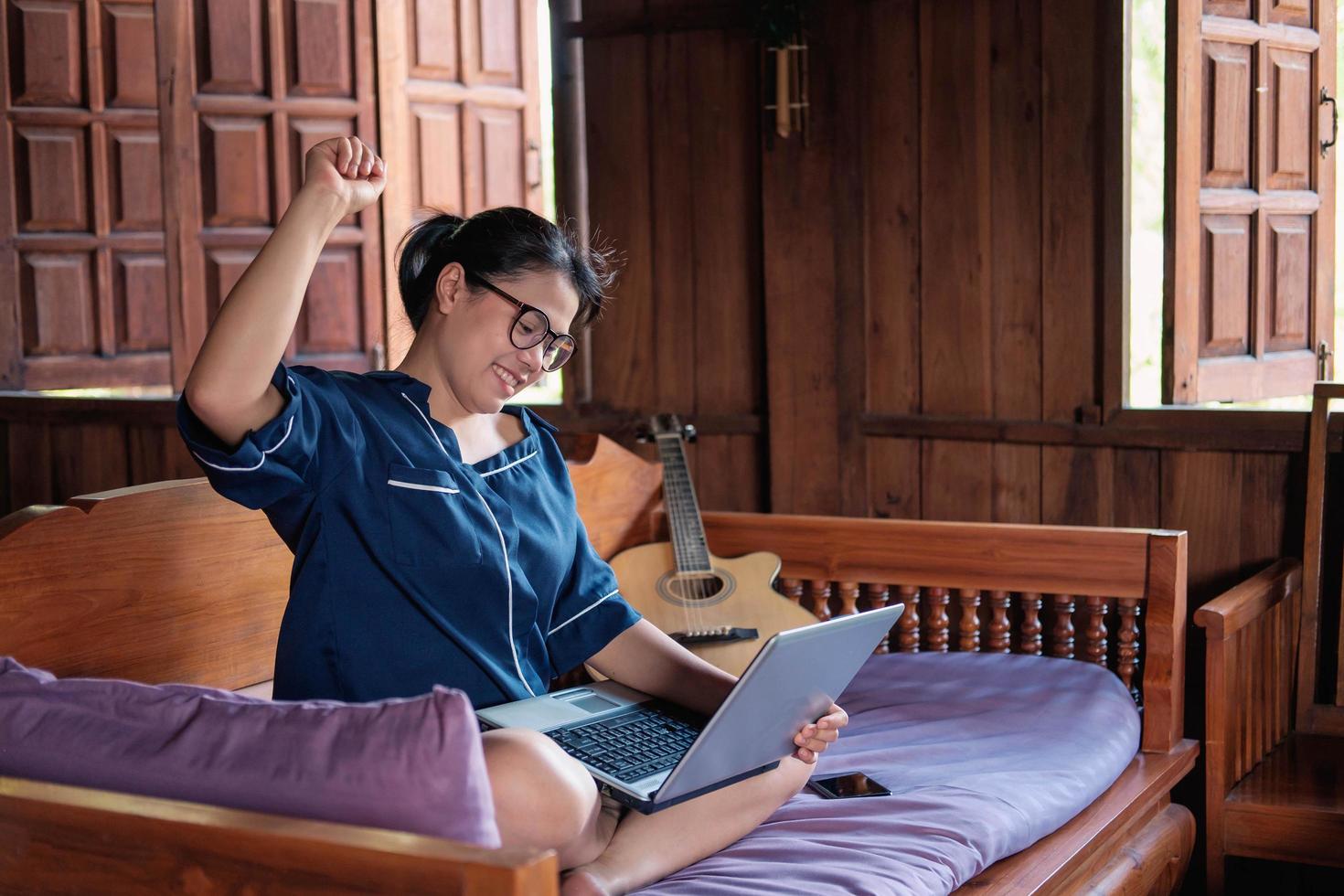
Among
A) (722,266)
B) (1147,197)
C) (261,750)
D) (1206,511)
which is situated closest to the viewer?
(261,750)

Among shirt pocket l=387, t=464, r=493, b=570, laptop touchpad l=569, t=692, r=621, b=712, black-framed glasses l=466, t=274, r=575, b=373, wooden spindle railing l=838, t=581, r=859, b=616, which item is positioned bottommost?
wooden spindle railing l=838, t=581, r=859, b=616

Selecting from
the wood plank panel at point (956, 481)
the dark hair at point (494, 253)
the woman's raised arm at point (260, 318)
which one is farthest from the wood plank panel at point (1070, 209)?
the woman's raised arm at point (260, 318)

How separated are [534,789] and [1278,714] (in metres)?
2.23

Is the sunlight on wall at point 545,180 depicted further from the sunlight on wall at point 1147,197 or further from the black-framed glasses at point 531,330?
the black-framed glasses at point 531,330

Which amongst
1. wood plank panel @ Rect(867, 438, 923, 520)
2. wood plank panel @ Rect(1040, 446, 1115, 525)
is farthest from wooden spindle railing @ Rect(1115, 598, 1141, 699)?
wood plank panel @ Rect(867, 438, 923, 520)

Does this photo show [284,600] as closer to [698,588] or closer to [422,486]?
[422,486]

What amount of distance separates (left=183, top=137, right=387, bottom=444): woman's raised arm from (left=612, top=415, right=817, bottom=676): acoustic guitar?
152 centimetres

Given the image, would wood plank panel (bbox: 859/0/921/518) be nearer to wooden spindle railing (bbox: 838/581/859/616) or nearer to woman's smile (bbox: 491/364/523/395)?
wooden spindle railing (bbox: 838/581/859/616)

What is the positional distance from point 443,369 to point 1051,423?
196cm

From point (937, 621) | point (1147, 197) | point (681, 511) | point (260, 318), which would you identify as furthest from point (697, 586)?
point (1147, 197)

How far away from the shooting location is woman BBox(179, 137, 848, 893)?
5.41ft

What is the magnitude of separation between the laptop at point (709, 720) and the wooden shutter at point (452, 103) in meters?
2.55

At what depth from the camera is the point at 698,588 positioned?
3.26m

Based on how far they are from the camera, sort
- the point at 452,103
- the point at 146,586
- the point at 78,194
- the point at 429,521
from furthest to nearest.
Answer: the point at 78,194 < the point at 452,103 < the point at 146,586 < the point at 429,521
